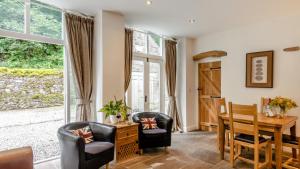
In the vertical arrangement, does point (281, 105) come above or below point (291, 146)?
above

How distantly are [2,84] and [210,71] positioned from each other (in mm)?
4908

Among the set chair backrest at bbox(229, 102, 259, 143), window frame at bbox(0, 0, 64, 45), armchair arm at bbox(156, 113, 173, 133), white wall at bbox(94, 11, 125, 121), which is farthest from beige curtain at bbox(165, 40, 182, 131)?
window frame at bbox(0, 0, 64, 45)

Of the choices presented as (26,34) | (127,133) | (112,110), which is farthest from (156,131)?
(26,34)

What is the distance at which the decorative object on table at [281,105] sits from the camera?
Answer: 341 cm

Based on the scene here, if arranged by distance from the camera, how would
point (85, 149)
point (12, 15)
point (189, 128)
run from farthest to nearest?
point (189, 128)
point (12, 15)
point (85, 149)

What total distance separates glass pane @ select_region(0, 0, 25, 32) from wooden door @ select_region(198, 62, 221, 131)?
4.58 metres

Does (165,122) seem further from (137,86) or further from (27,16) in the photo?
(27,16)

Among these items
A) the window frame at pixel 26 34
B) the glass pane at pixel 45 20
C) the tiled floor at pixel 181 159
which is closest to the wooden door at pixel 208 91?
the tiled floor at pixel 181 159

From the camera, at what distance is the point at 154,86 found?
5605 millimetres

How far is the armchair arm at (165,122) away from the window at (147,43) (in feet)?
6.01

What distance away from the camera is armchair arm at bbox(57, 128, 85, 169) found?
8.86 ft

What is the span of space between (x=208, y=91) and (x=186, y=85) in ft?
2.16

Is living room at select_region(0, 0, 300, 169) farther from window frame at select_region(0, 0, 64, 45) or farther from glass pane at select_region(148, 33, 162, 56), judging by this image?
glass pane at select_region(148, 33, 162, 56)

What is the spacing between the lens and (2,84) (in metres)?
3.47
